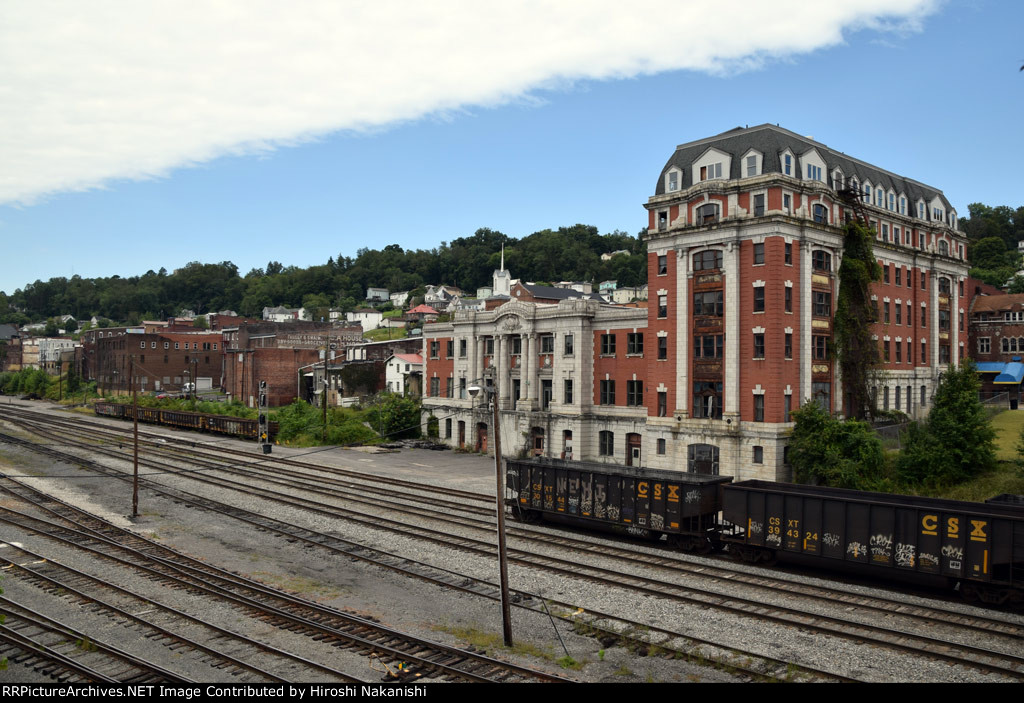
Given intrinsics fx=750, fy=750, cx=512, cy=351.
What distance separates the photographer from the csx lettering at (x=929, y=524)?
22219 mm

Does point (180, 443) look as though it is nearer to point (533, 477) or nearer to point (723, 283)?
point (533, 477)

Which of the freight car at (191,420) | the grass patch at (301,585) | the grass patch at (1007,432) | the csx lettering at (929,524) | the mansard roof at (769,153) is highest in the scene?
the mansard roof at (769,153)

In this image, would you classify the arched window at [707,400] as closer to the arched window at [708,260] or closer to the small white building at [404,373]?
the arched window at [708,260]

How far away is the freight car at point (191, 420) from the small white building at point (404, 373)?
18431 millimetres

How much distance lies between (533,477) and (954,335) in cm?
4301

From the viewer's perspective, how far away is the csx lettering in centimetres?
2222

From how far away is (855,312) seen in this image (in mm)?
45812

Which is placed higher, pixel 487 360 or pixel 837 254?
pixel 837 254

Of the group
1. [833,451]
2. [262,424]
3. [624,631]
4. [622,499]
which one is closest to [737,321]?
[833,451]

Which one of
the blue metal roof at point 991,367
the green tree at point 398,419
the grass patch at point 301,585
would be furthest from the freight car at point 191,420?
the blue metal roof at point 991,367

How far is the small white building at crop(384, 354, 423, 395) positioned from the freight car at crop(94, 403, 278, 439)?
60.5 ft

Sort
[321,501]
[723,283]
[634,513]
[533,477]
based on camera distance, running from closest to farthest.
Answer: [634,513] < [533,477] < [321,501] < [723,283]

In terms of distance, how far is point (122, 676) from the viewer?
16859 millimetres

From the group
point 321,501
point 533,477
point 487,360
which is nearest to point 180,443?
point 487,360
